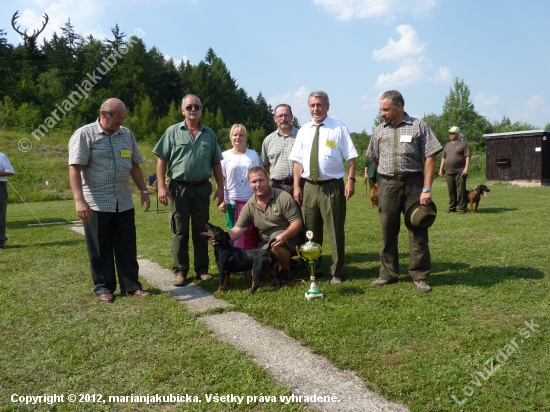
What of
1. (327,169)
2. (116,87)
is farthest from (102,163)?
(116,87)

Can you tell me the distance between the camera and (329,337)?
121 inches

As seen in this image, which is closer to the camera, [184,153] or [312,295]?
[312,295]

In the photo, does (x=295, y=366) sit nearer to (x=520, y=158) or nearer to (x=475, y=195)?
(x=475, y=195)

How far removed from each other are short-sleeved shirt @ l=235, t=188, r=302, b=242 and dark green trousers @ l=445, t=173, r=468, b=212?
269 inches

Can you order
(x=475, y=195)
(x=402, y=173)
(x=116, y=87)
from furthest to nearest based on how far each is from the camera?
(x=116, y=87), (x=475, y=195), (x=402, y=173)

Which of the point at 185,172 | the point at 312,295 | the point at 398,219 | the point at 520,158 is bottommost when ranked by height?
the point at 312,295

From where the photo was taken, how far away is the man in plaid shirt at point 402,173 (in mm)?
4098

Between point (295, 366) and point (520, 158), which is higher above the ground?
point (520, 158)

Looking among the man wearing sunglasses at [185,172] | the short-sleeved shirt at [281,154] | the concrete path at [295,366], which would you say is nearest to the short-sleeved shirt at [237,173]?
the short-sleeved shirt at [281,154]

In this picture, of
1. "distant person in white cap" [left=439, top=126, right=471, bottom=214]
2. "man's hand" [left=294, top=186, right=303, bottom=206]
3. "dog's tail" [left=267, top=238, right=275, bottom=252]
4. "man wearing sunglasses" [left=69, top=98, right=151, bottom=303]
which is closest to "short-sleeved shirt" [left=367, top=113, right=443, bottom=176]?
"man's hand" [left=294, top=186, right=303, bottom=206]

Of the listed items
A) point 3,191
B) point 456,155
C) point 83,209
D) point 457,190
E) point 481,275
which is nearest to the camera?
point 83,209

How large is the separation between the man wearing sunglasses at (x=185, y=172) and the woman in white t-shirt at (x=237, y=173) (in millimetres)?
328

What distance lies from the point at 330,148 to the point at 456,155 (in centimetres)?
683

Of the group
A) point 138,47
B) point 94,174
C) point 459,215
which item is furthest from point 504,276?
point 138,47
